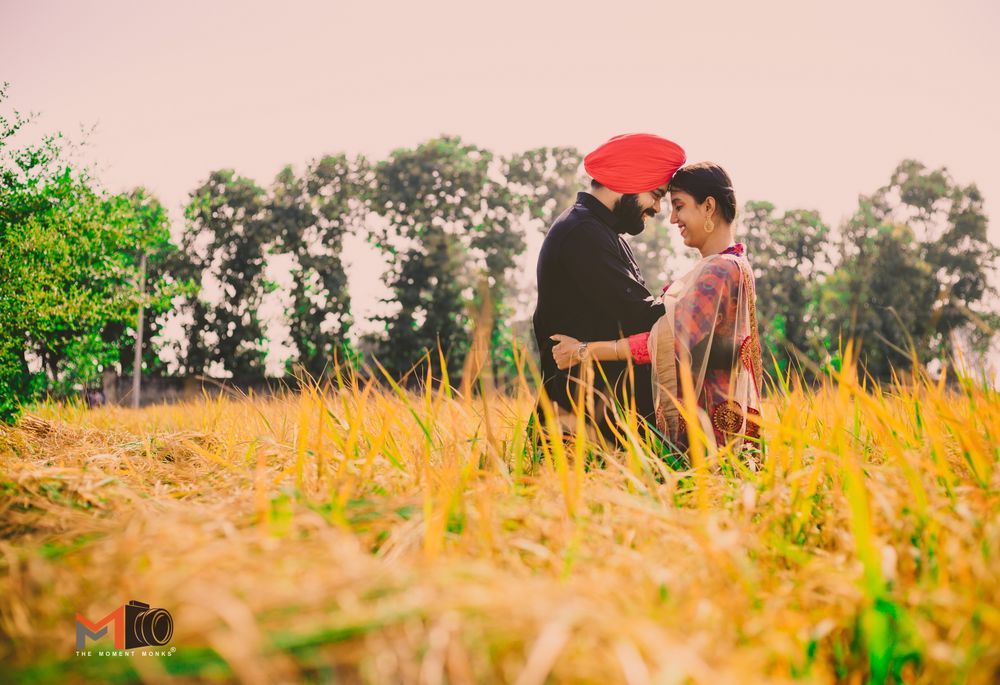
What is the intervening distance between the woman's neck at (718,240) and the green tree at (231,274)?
27.6 metres

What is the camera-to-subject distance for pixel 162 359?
28.5 meters

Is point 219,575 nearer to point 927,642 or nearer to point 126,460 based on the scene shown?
point 927,642

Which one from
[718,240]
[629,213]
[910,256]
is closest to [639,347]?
[718,240]

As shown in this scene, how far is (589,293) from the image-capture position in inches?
110

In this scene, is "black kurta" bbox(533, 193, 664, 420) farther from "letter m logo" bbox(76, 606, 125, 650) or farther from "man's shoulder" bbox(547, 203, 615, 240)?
"letter m logo" bbox(76, 606, 125, 650)

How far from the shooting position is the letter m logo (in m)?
0.90

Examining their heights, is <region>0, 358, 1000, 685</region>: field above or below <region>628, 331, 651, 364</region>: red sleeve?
below

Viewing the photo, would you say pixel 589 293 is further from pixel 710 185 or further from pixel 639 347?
pixel 710 185

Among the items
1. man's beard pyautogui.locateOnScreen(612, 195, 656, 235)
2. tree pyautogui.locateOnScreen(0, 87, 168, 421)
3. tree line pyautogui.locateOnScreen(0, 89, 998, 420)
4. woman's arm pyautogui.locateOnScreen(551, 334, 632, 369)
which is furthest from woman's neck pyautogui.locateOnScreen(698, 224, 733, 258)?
tree line pyautogui.locateOnScreen(0, 89, 998, 420)

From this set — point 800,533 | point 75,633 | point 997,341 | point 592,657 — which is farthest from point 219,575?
point 997,341

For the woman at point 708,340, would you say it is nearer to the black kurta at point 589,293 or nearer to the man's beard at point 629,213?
the black kurta at point 589,293

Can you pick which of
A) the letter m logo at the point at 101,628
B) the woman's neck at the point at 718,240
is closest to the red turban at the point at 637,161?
the woman's neck at the point at 718,240

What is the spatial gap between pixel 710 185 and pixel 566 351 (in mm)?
1032

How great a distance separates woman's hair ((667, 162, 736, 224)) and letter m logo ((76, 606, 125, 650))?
262cm
